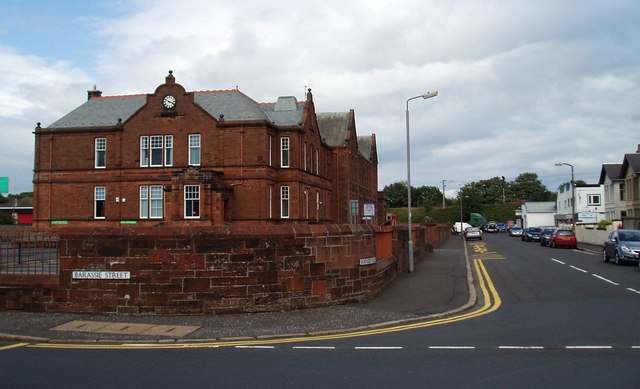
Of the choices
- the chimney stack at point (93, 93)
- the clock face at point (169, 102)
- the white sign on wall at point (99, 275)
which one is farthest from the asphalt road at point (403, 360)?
the chimney stack at point (93, 93)

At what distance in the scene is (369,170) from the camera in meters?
71.4

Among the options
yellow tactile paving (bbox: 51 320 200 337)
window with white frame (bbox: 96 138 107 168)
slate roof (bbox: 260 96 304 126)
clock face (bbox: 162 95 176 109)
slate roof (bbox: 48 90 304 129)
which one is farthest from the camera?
slate roof (bbox: 260 96 304 126)

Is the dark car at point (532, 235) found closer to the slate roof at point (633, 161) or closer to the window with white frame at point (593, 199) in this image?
the slate roof at point (633, 161)

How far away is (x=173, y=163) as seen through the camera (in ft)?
136

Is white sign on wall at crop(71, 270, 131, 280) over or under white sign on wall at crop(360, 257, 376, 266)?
under

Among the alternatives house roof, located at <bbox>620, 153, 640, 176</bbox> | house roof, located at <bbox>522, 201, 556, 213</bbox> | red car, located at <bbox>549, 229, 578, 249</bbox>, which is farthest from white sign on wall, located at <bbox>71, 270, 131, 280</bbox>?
house roof, located at <bbox>522, 201, 556, 213</bbox>

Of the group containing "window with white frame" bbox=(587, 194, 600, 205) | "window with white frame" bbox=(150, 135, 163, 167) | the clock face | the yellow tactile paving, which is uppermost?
the clock face

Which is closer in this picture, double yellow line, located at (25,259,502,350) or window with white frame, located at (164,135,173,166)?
double yellow line, located at (25,259,502,350)

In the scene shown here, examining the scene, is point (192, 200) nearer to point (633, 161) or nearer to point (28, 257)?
point (28, 257)

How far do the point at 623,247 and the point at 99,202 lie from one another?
34662mm

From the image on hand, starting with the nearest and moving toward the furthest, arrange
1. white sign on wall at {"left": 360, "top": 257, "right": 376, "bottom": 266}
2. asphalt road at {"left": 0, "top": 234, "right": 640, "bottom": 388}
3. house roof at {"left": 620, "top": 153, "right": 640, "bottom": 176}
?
1. asphalt road at {"left": 0, "top": 234, "right": 640, "bottom": 388}
2. white sign on wall at {"left": 360, "top": 257, "right": 376, "bottom": 266}
3. house roof at {"left": 620, "top": 153, "right": 640, "bottom": 176}

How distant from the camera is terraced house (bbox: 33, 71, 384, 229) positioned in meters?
40.0

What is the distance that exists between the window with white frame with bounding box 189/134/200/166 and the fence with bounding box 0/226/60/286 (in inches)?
1123

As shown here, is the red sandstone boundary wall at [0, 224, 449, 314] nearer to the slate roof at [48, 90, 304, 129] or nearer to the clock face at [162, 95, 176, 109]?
the slate roof at [48, 90, 304, 129]
